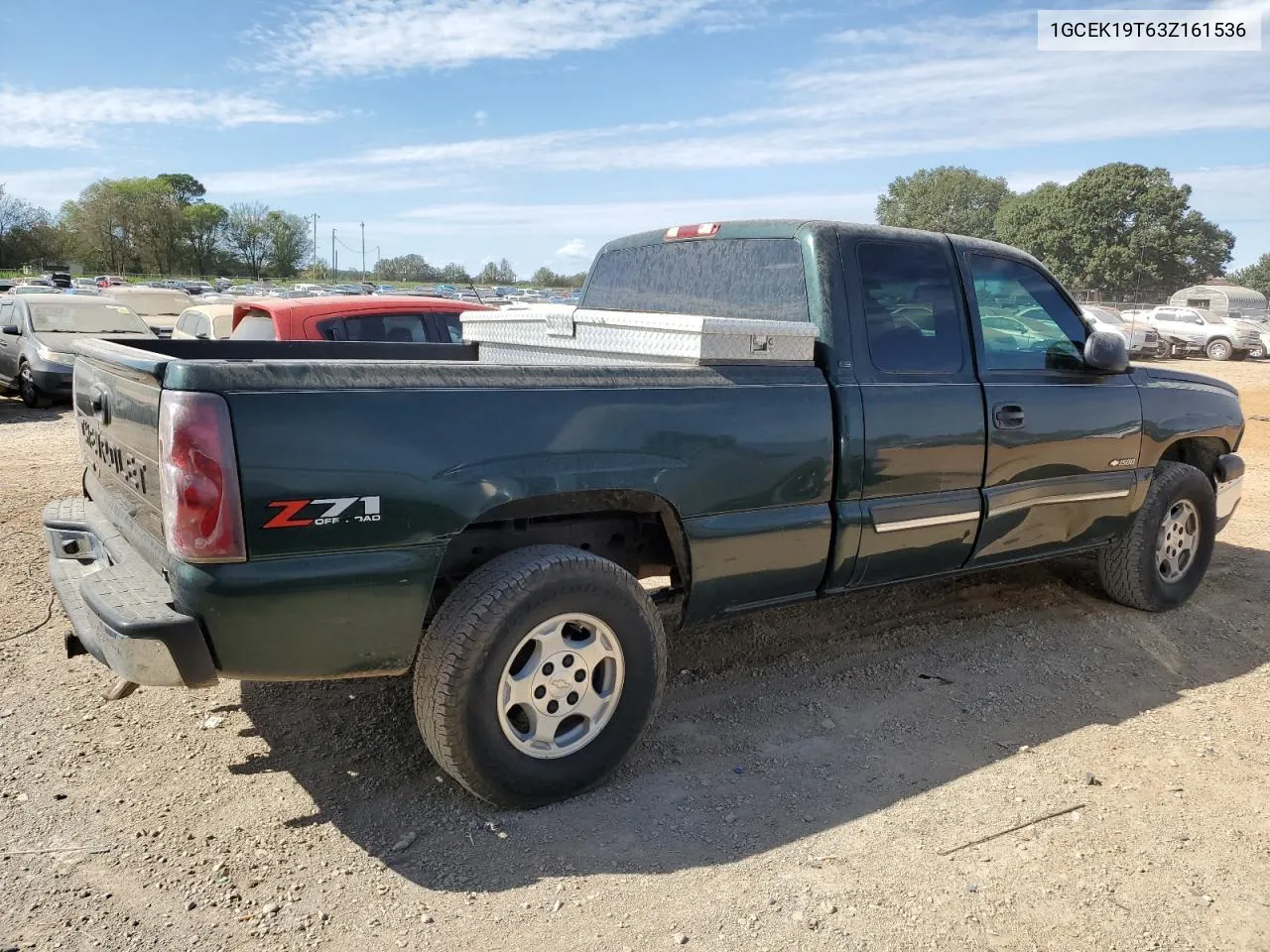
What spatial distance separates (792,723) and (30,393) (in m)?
12.9

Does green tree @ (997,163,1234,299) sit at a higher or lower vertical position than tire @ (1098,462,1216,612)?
higher

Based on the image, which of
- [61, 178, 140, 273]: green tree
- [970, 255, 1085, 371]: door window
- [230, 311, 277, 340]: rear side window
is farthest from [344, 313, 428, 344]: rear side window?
[61, 178, 140, 273]: green tree

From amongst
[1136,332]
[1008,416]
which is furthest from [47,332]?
[1136,332]

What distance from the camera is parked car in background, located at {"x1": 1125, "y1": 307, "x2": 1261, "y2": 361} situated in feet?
94.7

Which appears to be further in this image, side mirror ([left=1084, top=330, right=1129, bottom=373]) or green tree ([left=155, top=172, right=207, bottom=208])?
green tree ([left=155, top=172, right=207, bottom=208])

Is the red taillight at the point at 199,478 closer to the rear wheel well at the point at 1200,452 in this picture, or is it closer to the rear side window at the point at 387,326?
the rear wheel well at the point at 1200,452

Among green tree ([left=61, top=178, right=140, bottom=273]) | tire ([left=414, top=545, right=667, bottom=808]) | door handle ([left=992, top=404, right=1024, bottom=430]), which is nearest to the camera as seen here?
tire ([left=414, top=545, right=667, bottom=808])

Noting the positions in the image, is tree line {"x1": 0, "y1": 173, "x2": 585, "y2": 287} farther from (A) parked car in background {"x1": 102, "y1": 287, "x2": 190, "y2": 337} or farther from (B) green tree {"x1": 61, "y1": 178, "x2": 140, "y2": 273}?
(A) parked car in background {"x1": 102, "y1": 287, "x2": 190, "y2": 337}

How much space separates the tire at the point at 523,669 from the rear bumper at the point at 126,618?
26.7 inches

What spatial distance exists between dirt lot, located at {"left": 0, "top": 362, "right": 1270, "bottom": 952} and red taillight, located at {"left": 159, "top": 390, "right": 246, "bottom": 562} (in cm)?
101

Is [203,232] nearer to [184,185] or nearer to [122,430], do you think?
[184,185]

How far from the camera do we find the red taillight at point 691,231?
445cm

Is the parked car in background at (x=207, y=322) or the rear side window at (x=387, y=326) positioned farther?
the parked car in background at (x=207, y=322)

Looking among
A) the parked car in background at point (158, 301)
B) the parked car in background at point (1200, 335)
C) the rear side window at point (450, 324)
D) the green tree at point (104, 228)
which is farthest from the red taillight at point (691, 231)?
the green tree at point (104, 228)
